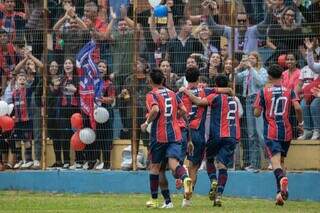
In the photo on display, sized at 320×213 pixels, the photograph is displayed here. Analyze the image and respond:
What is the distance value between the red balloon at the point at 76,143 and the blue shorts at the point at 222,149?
4620mm

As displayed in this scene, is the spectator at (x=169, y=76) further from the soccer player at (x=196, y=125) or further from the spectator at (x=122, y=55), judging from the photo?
the soccer player at (x=196, y=125)

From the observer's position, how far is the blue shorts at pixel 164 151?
17.6 meters

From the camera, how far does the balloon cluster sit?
73.2 ft

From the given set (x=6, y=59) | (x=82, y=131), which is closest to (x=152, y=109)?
(x=82, y=131)

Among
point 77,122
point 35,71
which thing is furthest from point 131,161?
point 35,71

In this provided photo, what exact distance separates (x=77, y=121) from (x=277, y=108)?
18.5 ft

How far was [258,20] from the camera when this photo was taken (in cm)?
2116

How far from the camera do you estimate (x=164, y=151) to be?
17.8 meters

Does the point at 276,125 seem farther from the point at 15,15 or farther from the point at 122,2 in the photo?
the point at 15,15

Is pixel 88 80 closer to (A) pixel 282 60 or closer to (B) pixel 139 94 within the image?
(B) pixel 139 94

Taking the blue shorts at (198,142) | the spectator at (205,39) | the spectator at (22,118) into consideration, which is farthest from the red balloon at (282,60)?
the spectator at (22,118)

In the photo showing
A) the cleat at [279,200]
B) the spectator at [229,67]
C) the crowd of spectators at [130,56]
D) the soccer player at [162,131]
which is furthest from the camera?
the spectator at [229,67]

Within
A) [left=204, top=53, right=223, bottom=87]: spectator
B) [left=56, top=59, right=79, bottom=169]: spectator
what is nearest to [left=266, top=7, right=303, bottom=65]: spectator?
[left=204, top=53, right=223, bottom=87]: spectator

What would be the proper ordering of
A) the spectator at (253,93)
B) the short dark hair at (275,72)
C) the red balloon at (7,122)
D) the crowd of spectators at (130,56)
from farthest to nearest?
the red balloon at (7,122) → the spectator at (253,93) → the crowd of spectators at (130,56) → the short dark hair at (275,72)
